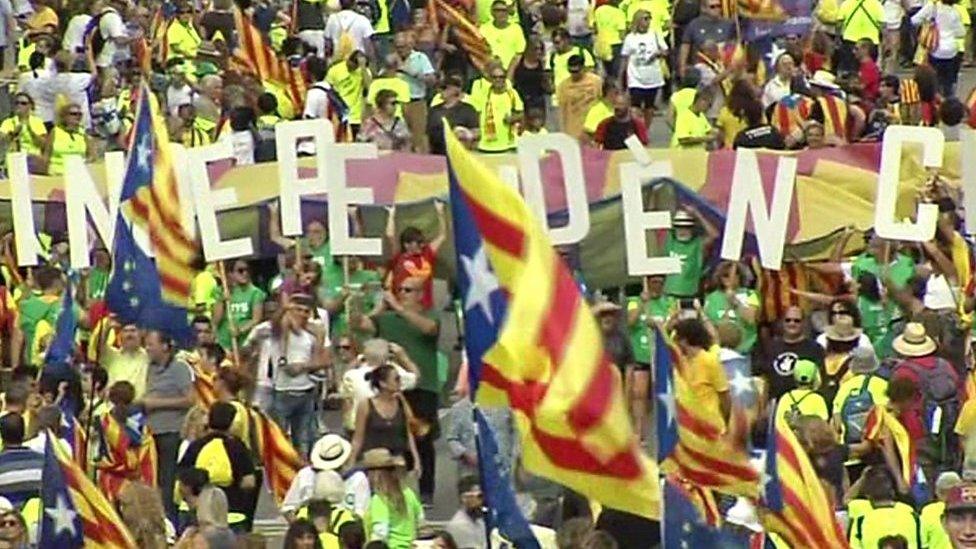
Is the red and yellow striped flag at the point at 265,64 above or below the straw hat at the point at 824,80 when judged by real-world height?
above

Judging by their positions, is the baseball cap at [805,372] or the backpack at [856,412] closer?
the backpack at [856,412]

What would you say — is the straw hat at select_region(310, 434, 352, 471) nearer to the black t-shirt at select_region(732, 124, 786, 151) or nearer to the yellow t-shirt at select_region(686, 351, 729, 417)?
the yellow t-shirt at select_region(686, 351, 729, 417)

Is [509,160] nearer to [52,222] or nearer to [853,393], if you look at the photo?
[52,222]

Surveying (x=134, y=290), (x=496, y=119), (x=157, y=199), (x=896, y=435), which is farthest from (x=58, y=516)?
(x=496, y=119)

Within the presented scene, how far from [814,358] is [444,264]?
302 centimetres

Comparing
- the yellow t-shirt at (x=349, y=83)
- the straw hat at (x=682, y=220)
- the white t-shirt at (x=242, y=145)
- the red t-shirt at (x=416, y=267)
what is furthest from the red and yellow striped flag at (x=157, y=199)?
the yellow t-shirt at (x=349, y=83)

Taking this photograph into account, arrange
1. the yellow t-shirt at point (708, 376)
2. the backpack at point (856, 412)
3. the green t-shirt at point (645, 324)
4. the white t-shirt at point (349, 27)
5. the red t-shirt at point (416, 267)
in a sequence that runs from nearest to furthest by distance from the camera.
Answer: the yellow t-shirt at point (708, 376), the backpack at point (856, 412), the green t-shirt at point (645, 324), the red t-shirt at point (416, 267), the white t-shirt at point (349, 27)

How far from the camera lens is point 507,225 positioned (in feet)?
52.5

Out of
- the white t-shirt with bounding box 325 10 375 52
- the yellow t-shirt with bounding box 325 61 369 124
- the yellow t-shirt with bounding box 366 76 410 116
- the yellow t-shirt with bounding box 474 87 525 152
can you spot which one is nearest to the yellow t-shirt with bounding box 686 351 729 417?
the yellow t-shirt with bounding box 474 87 525 152

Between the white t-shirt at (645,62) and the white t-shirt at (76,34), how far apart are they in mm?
4175

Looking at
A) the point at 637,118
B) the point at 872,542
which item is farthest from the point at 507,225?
the point at 637,118

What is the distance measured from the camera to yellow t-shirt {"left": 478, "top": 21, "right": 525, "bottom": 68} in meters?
28.9

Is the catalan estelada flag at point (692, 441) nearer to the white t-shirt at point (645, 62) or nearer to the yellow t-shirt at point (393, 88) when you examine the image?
the yellow t-shirt at point (393, 88)

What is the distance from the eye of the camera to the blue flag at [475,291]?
16.0 meters
